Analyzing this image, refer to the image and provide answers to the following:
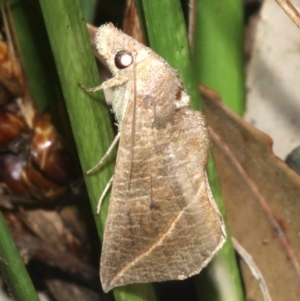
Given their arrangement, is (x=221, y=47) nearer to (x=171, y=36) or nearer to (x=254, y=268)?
(x=171, y=36)

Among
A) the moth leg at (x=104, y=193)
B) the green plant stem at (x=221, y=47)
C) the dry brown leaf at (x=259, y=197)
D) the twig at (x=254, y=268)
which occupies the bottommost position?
the twig at (x=254, y=268)

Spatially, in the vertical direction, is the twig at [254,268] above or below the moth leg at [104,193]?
below

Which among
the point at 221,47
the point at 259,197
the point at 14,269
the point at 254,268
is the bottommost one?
the point at 254,268

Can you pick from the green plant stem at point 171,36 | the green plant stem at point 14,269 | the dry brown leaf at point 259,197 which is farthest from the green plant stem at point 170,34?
the green plant stem at point 14,269

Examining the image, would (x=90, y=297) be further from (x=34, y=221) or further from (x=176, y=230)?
(x=176, y=230)

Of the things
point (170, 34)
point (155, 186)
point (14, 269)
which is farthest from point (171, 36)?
point (14, 269)

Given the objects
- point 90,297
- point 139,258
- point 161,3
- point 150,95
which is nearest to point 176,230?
point 139,258

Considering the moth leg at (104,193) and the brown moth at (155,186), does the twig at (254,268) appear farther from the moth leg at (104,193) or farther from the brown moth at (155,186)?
the moth leg at (104,193)
